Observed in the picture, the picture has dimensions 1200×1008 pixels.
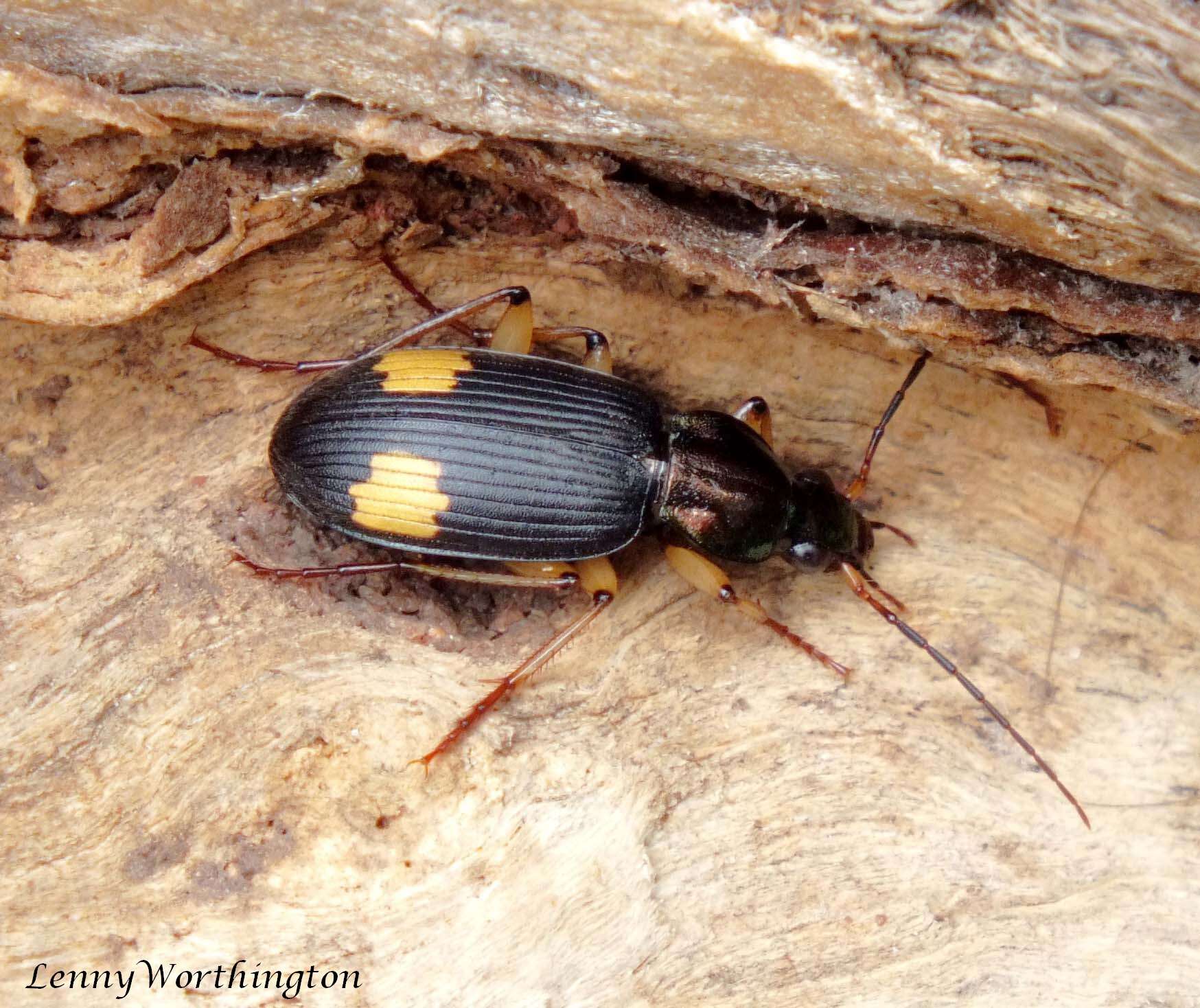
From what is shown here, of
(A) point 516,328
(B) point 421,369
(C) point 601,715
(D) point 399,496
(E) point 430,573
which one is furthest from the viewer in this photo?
(A) point 516,328

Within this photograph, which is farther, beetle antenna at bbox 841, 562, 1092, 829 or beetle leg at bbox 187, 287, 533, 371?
beetle leg at bbox 187, 287, 533, 371

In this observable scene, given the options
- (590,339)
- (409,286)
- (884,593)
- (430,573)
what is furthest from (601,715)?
(409,286)

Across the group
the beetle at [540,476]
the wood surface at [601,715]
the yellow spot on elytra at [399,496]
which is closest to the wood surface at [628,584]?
the wood surface at [601,715]

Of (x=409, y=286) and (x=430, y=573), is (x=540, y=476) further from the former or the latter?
(x=409, y=286)

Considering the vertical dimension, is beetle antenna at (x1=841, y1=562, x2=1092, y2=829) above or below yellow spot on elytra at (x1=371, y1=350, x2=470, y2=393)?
below

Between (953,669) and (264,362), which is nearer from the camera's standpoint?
(953,669)

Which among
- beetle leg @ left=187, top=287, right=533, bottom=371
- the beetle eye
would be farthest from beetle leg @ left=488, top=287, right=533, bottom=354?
the beetle eye

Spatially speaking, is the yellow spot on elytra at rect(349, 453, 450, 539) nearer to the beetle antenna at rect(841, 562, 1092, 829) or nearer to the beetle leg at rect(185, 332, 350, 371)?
the beetle leg at rect(185, 332, 350, 371)

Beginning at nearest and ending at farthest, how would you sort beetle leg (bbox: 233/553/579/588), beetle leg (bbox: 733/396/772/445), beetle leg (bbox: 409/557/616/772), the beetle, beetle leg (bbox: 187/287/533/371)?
beetle leg (bbox: 409/557/616/772)
beetle leg (bbox: 233/553/579/588)
the beetle
beetle leg (bbox: 187/287/533/371)
beetle leg (bbox: 733/396/772/445)
